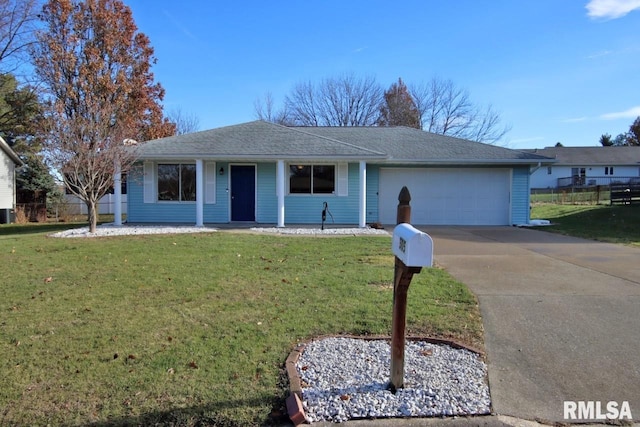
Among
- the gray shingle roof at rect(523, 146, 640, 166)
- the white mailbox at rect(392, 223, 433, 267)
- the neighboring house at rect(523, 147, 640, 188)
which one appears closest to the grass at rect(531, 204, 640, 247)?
the white mailbox at rect(392, 223, 433, 267)

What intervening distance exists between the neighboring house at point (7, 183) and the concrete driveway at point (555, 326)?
2164 cm

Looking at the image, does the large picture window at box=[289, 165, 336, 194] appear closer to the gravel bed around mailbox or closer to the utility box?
the gravel bed around mailbox

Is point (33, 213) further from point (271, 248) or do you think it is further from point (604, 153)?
point (604, 153)

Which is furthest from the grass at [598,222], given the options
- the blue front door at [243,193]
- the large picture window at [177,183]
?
the large picture window at [177,183]

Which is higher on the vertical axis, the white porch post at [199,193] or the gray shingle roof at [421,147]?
the gray shingle roof at [421,147]

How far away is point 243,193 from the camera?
1556cm

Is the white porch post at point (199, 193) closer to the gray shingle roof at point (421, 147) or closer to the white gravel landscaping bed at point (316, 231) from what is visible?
the white gravel landscaping bed at point (316, 231)

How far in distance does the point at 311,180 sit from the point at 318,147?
154 centimetres

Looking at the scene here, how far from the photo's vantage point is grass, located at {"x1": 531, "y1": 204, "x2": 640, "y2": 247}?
41.5 feet

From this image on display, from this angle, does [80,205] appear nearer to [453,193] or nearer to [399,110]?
[453,193]

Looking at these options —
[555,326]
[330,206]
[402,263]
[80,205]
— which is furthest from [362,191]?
[80,205]

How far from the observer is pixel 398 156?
637 inches

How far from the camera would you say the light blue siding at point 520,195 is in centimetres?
1644

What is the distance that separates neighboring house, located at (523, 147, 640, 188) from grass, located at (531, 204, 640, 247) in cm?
2341
